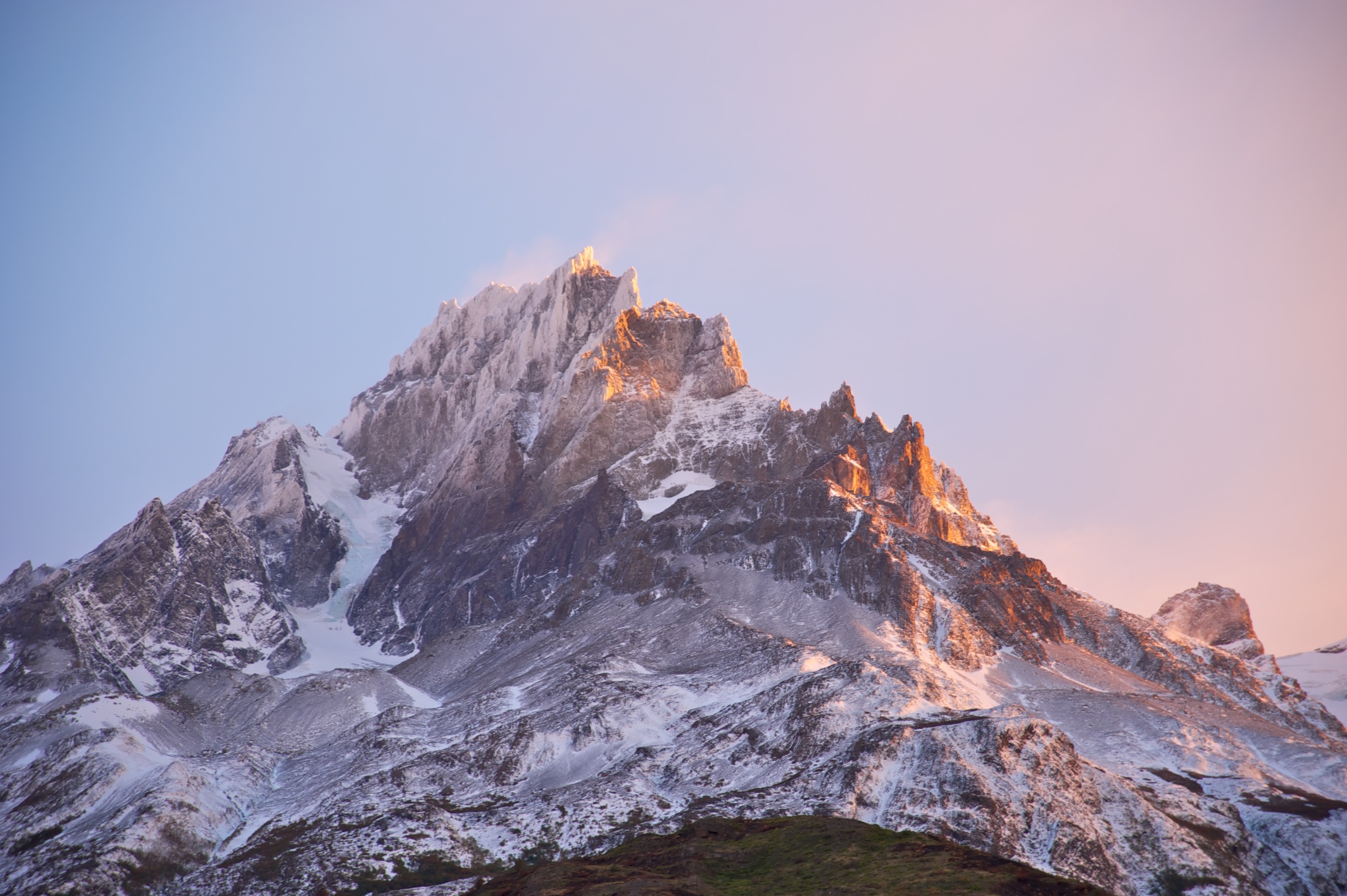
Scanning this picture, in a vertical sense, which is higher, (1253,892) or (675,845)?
(675,845)

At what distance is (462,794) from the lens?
177875 millimetres

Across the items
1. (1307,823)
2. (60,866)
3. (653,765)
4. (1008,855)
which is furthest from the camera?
(653,765)

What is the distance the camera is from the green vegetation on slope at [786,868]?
112m

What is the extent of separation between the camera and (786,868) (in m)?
125

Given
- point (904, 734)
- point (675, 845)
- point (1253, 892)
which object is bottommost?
→ point (1253, 892)

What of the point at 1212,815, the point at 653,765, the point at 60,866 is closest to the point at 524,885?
→ the point at 653,765

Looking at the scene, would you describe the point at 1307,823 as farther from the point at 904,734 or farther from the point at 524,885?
the point at 524,885

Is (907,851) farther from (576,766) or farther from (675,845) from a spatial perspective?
(576,766)

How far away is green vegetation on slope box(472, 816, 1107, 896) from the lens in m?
112

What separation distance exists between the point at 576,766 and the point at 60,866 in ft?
243

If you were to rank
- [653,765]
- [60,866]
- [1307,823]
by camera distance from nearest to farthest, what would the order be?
[1307,823] < [60,866] < [653,765]

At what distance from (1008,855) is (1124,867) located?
15.3m

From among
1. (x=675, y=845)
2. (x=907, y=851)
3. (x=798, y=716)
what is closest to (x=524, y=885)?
(x=675, y=845)

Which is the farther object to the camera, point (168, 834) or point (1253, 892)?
point (168, 834)
